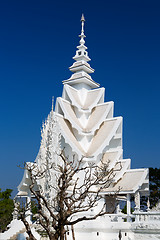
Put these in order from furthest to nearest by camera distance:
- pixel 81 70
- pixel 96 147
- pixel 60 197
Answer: pixel 81 70 < pixel 96 147 < pixel 60 197

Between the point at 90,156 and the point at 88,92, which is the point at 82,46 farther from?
the point at 90,156

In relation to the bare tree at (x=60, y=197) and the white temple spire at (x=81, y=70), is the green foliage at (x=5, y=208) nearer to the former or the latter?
the bare tree at (x=60, y=197)

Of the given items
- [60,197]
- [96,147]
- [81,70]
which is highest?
[81,70]

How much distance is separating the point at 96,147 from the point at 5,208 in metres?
8.58

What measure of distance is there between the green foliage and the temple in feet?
11.0

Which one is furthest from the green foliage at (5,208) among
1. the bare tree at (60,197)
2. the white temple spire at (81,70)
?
the white temple spire at (81,70)

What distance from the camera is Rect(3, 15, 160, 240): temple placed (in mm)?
14406

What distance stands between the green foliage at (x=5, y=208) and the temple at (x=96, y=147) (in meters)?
3.37

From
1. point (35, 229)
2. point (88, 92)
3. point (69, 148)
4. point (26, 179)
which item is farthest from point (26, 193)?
point (88, 92)

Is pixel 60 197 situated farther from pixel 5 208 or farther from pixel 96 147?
pixel 5 208

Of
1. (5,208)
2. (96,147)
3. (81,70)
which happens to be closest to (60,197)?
(96,147)

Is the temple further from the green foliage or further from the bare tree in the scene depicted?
the green foliage

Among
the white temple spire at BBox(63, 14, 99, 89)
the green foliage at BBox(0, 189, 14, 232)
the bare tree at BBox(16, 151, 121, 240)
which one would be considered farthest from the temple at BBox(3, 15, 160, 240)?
the green foliage at BBox(0, 189, 14, 232)

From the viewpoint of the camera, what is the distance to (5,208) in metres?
23.0
